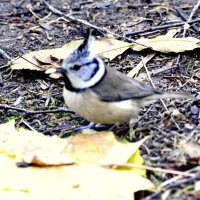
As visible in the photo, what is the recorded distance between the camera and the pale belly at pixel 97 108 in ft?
13.1

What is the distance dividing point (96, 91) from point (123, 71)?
1.09 meters

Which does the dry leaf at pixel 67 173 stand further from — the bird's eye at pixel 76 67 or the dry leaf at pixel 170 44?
the dry leaf at pixel 170 44

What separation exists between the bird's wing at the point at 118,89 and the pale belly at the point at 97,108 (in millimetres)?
46

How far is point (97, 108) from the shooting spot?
3.99 metres

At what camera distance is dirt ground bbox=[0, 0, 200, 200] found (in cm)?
382

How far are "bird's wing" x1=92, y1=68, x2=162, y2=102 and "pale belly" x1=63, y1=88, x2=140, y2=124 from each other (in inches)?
1.8

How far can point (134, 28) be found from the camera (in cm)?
582

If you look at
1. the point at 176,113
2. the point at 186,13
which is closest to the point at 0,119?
the point at 176,113

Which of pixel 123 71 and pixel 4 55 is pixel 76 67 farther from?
pixel 4 55

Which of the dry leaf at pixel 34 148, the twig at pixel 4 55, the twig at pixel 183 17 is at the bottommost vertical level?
the dry leaf at pixel 34 148

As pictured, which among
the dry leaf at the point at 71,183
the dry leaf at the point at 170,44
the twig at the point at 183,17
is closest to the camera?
the dry leaf at the point at 71,183

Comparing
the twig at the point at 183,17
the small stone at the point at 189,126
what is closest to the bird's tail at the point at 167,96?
the small stone at the point at 189,126

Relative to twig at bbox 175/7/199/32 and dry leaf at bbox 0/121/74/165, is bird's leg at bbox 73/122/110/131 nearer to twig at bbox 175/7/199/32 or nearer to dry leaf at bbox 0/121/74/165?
dry leaf at bbox 0/121/74/165

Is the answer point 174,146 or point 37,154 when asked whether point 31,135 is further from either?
point 174,146
